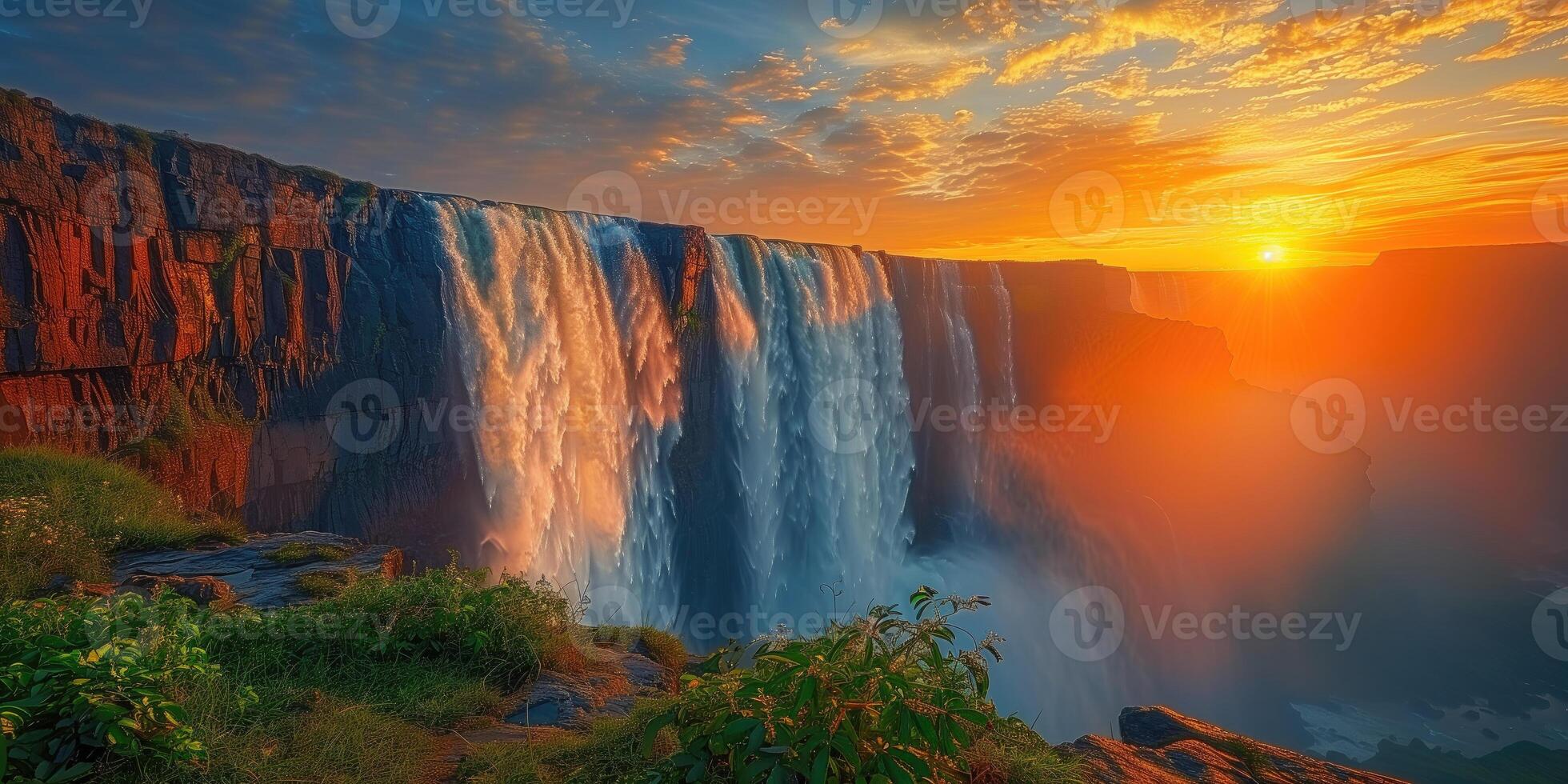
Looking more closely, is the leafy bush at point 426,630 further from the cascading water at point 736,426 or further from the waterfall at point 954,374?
the waterfall at point 954,374

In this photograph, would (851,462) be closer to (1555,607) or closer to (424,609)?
(424,609)

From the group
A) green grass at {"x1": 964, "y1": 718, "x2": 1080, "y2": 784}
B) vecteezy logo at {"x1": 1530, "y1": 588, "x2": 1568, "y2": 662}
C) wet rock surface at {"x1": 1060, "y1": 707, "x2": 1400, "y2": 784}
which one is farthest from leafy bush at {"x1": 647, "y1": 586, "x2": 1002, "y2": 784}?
vecteezy logo at {"x1": 1530, "y1": 588, "x2": 1568, "y2": 662}

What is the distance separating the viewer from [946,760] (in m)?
2.71

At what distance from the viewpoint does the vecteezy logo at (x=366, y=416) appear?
14906 millimetres

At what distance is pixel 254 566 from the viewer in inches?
269

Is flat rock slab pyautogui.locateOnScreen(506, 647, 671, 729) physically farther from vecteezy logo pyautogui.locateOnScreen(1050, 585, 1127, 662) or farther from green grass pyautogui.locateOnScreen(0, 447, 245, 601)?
vecteezy logo pyautogui.locateOnScreen(1050, 585, 1127, 662)

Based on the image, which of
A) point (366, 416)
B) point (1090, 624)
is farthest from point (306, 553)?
point (1090, 624)

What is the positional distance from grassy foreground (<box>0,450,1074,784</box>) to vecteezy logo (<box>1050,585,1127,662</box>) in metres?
25.7

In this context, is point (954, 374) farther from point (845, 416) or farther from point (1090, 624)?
point (1090, 624)

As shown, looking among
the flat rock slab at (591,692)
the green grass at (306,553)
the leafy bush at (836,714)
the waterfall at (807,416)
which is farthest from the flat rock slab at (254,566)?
the waterfall at (807,416)

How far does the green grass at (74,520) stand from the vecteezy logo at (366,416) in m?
5.80

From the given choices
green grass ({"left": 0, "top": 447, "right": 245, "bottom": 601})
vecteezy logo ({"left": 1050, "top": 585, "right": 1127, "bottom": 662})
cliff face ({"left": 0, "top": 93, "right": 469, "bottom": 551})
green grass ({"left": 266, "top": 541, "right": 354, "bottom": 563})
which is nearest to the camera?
green grass ({"left": 0, "top": 447, "right": 245, "bottom": 601})

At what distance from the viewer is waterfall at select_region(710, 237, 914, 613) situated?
70.1 feet

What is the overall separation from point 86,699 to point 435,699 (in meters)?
1.78
